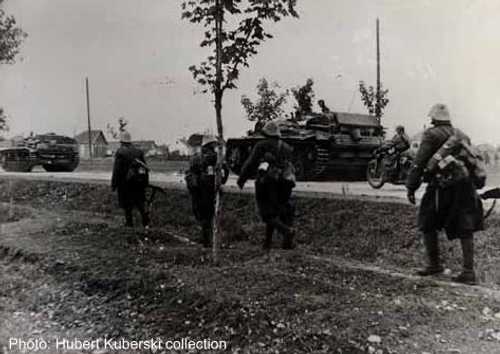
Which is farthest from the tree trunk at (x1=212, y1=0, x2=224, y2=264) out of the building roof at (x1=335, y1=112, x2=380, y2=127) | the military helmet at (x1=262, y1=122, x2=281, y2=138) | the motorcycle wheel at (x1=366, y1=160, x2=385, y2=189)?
the building roof at (x1=335, y1=112, x2=380, y2=127)

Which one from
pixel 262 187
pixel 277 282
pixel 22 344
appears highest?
pixel 262 187

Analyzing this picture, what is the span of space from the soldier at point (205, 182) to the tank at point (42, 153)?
735 inches

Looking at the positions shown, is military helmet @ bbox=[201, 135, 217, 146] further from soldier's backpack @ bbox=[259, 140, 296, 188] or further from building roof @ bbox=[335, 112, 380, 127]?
building roof @ bbox=[335, 112, 380, 127]

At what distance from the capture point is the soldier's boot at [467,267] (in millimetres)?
6031

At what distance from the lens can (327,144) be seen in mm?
17297

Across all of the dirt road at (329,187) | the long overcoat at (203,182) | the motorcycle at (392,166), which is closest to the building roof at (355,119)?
the dirt road at (329,187)

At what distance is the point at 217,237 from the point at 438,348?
10.0ft

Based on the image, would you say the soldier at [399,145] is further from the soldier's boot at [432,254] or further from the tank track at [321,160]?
the soldier's boot at [432,254]

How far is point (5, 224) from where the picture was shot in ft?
37.6

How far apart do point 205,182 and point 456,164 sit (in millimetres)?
3692

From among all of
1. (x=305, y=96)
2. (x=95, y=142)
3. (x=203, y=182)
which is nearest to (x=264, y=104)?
(x=305, y=96)

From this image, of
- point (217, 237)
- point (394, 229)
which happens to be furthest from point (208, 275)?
point (394, 229)

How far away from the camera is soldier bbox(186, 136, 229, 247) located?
28.4ft

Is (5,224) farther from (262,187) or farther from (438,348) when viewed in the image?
(438,348)
